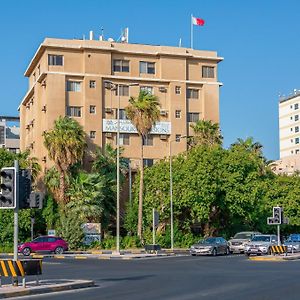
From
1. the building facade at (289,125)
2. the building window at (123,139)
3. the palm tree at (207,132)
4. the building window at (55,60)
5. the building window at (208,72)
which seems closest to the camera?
the building window at (55,60)

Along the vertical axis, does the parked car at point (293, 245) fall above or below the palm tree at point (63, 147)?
below

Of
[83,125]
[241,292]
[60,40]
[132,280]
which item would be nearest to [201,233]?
[83,125]

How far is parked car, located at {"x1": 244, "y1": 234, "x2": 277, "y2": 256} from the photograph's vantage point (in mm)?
47906

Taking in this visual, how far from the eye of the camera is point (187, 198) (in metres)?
64.0

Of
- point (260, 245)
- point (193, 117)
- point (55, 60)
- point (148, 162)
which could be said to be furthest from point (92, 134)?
point (260, 245)

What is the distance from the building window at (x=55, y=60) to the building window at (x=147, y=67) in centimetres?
959

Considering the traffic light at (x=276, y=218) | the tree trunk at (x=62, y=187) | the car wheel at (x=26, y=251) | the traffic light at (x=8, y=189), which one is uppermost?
the tree trunk at (x=62, y=187)

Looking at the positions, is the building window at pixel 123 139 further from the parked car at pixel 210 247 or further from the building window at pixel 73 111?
the parked car at pixel 210 247

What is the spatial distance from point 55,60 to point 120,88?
7.78 metres

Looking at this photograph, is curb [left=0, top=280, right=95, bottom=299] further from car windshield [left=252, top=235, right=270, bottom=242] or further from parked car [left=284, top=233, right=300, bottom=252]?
parked car [left=284, top=233, right=300, bottom=252]

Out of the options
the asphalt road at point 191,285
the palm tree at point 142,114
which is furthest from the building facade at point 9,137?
the asphalt road at point 191,285

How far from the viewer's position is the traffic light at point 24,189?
851 inches

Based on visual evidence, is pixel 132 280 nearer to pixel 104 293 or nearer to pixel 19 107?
pixel 104 293

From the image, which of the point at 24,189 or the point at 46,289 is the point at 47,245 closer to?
the point at 24,189
